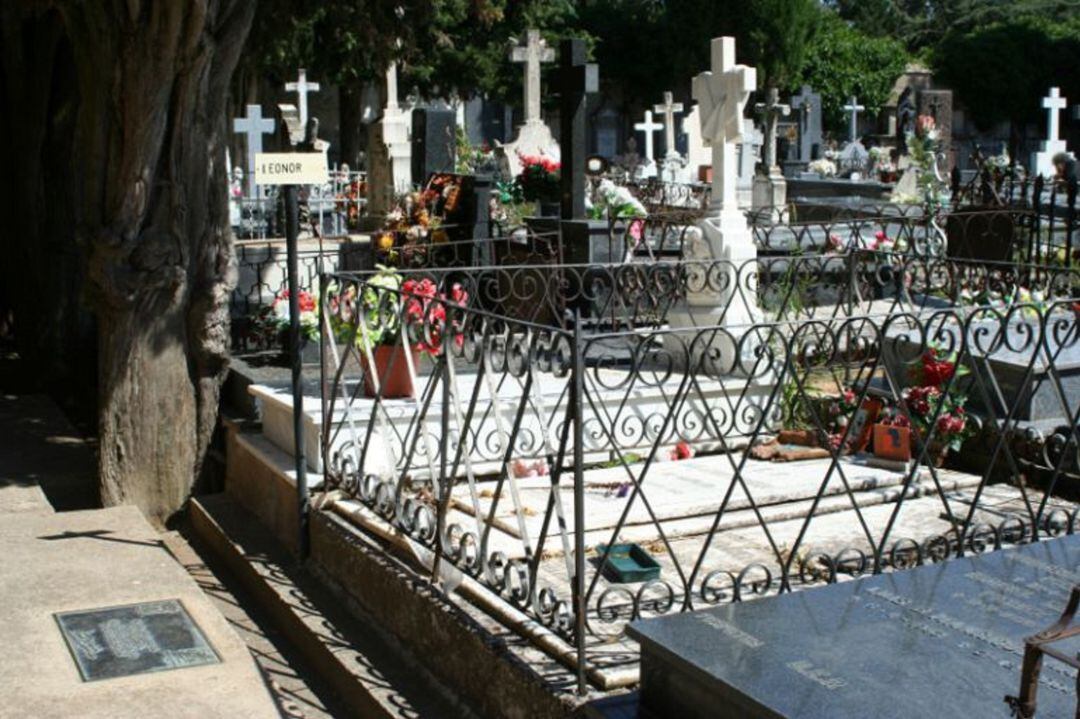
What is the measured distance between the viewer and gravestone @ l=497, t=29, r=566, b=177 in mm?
22781

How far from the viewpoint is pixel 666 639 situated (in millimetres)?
3635

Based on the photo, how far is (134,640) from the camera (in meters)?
5.39

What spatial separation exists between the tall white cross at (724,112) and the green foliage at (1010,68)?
38.9 metres

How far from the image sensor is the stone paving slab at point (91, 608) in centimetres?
478

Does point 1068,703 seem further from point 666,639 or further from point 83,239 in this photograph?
point 83,239

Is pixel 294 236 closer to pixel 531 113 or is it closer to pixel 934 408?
pixel 934 408

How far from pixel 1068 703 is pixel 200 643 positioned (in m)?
3.36

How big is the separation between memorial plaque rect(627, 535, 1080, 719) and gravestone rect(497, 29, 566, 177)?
1755 centimetres

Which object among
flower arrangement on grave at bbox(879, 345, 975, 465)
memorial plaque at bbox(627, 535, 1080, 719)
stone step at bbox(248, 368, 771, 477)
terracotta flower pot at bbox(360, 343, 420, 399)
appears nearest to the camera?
memorial plaque at bbox(627, 535, 1080, 719)

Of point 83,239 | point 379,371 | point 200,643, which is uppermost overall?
point 83,239

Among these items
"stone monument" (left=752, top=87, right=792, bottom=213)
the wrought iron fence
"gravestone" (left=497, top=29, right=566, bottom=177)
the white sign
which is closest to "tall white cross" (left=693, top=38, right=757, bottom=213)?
the wrought iron fence

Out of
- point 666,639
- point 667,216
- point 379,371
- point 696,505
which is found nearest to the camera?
point 666,639

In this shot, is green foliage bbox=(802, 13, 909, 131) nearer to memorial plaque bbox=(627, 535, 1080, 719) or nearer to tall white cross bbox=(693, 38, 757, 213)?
tall white cross bbox=(693, 38, 757, 213)

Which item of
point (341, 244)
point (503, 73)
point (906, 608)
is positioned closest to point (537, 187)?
point (341, 244)
